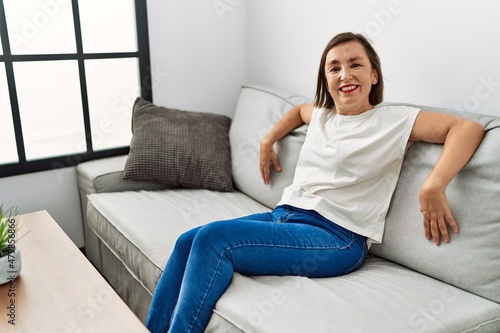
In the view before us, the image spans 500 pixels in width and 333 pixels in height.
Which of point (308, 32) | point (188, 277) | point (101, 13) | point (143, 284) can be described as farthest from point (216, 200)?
point (101, 13)

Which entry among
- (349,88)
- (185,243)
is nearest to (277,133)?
(349,88)

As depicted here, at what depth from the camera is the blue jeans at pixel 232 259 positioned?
1.29 metres

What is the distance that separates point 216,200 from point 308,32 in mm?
988

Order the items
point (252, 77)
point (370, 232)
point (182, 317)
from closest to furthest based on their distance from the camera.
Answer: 1. point (182, 317)
2. point (370, 232)
3. point (252, 77)

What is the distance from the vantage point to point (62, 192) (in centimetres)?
243

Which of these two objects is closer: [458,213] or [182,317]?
[182,317]

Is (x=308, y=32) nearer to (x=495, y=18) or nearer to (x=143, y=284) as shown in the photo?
(x=495, y=18)

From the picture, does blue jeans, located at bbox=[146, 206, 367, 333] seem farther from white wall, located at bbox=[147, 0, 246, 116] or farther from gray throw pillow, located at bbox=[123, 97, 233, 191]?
white wall, located at bbox=[147, 0, 246, 116]

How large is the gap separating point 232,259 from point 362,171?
0.52 metres

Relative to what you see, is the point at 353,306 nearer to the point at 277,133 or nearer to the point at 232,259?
the point at 232,259

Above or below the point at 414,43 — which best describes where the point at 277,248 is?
below

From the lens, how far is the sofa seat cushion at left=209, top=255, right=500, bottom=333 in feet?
3.75

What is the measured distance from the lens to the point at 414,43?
1.84 metres

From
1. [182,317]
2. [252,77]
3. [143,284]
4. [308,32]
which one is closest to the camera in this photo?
[182,317]
